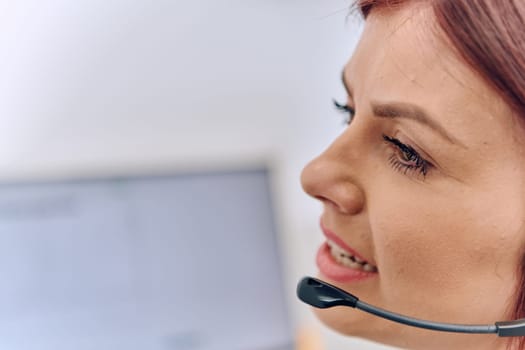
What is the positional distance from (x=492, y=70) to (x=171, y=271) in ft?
2.18

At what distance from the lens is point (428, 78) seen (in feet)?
1.47

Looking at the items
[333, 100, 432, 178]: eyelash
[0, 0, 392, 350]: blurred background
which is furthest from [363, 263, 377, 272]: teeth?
[0, 0, 392, 350]: blurred background

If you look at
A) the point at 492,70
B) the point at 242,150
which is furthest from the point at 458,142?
the point at 242,150

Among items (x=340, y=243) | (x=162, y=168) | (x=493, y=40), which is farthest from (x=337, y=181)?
(x=162, y=168)

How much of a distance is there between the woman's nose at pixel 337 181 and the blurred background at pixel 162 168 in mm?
447

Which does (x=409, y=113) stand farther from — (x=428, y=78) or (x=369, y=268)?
(x=369, y=268)

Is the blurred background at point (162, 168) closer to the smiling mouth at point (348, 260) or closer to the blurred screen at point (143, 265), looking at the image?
the blurred screen at point (143, 265)

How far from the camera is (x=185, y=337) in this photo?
0.92 m

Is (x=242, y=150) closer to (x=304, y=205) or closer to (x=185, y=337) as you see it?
(x=304, y=205)

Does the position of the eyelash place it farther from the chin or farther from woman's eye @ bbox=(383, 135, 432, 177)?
the chin

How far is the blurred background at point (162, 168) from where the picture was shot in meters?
0.83

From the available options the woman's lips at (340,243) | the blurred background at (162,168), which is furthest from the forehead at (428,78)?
the blurred background at (162,168)

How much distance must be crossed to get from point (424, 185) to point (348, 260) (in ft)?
0.38

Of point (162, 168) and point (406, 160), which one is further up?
point (162, 168)
